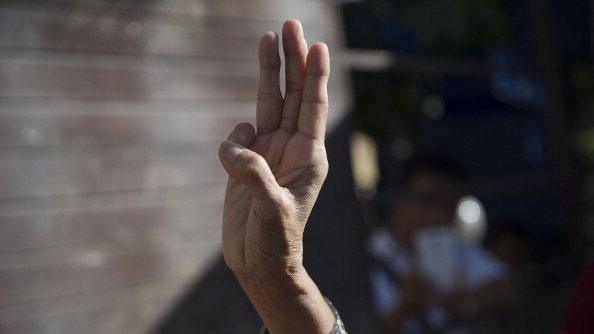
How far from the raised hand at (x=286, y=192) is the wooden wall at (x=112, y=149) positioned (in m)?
1.26

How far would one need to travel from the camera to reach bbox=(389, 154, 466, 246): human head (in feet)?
14.0

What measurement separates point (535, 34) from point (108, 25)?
2.64 metres

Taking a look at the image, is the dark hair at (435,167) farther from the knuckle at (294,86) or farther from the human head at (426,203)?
the knuckle at (294,86)

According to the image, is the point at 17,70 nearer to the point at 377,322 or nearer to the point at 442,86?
the point at 377,322

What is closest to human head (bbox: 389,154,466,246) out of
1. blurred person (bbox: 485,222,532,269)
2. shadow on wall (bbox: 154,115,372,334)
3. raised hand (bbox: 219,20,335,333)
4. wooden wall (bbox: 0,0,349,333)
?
shadow on wall (bbox: 154,115,372,334)

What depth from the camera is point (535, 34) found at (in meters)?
4.73

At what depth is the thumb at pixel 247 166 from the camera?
135 cm

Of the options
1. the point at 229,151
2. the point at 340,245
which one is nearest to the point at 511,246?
the point at 340,245

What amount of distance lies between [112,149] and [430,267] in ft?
6.15

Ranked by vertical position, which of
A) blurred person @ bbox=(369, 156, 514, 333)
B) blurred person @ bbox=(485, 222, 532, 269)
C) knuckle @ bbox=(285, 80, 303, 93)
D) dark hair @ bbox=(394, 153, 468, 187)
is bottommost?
blurred person @ bbox=(485, 222, 532, 269)

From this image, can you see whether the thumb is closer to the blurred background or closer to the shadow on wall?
the blurred background

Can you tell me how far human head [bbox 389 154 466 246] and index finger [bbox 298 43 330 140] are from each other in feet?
8.53

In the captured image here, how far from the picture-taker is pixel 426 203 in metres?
A: 4.37

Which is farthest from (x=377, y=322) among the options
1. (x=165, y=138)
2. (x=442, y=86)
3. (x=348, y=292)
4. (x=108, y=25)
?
(x=442, y=86)
